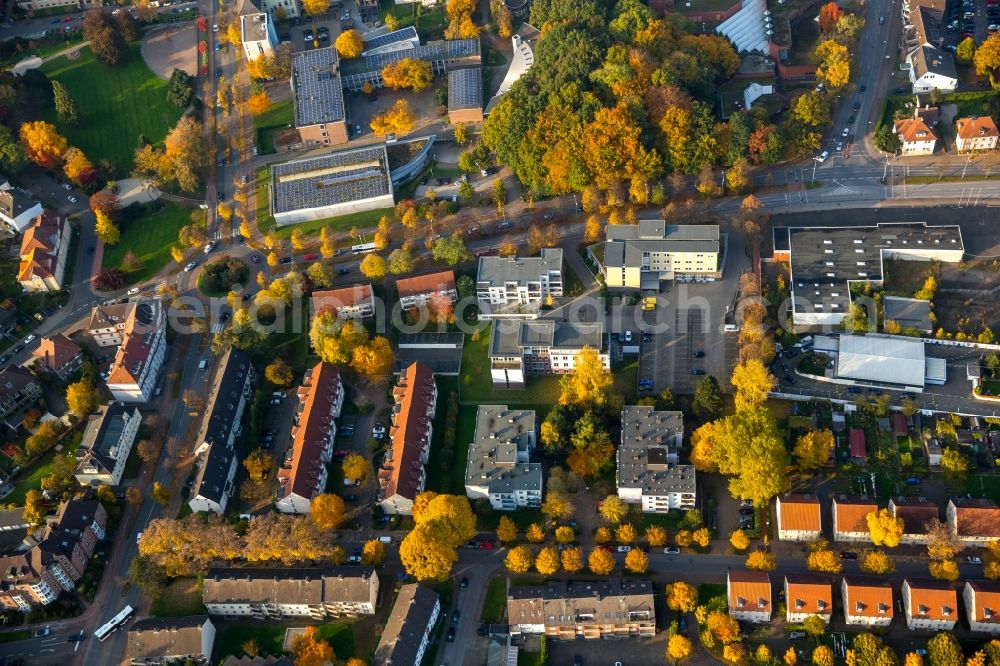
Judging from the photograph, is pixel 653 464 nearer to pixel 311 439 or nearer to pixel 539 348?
pixel 539 348

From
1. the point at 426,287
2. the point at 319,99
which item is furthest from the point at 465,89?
the point at 426,287

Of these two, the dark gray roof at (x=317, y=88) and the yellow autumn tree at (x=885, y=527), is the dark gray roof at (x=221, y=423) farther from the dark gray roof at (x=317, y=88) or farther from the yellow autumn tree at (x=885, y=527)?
the yellow autumn tree at (x=885, y=527)

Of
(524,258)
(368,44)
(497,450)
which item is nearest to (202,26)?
(368,44)

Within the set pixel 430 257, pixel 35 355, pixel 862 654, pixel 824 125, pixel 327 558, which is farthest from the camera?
pixel 824 125

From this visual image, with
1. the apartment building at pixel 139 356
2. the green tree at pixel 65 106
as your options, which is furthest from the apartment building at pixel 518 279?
the green tree at pixel 65 106

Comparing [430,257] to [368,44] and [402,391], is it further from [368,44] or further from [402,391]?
[368,44]

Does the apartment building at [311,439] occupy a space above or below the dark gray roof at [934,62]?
below
